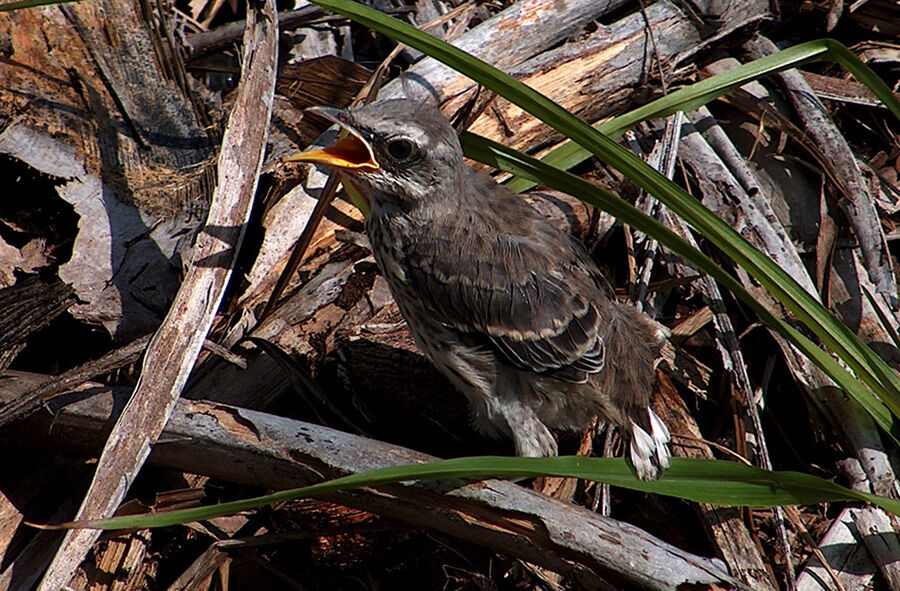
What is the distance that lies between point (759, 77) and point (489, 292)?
1.10 m

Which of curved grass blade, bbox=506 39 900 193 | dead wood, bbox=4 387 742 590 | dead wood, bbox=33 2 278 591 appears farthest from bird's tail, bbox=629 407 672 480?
dead wood, bbox=33 2 278 591

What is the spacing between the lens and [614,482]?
87.9 inches

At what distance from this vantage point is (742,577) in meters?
2.60

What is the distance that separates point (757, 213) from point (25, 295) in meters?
2.58

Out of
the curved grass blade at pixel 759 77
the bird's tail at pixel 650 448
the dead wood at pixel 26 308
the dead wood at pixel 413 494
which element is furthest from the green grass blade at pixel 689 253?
the dead wood at pixel 26 308

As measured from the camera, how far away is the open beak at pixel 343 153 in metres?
2.55

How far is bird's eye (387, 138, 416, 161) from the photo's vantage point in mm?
2617

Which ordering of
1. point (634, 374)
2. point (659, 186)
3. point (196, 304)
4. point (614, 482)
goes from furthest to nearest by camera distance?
point (634, 374) → point (196, 304) → point (659, 186) → point (614, 482)

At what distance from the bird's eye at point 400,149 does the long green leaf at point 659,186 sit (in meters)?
0.33

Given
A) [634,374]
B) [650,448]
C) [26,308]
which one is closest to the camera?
[650,448]

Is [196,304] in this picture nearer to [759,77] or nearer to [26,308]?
[26,308]

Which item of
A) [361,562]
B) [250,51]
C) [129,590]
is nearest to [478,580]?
[361,562]

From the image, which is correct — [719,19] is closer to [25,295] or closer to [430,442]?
[430,442]

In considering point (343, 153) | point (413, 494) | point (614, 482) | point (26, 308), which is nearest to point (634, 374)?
point (614, 482)
